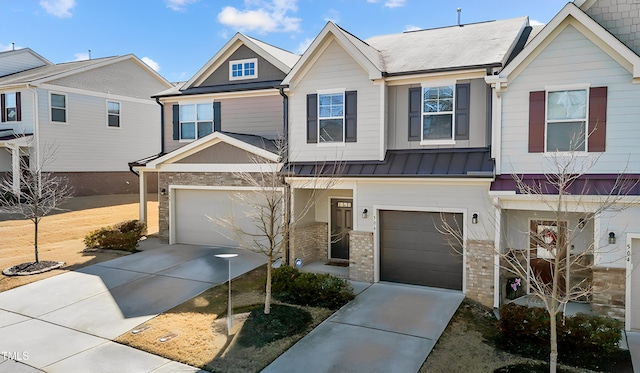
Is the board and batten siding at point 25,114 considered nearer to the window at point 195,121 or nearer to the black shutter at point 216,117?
the window at point 195,121

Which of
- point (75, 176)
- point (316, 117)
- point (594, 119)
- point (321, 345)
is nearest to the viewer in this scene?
point (321, 345)

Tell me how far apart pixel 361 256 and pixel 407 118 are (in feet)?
14.3

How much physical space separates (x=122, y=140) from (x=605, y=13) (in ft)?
87.5

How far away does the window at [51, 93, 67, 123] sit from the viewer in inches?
976

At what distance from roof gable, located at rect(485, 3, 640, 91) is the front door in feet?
21.5

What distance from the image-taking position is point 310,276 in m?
11.8

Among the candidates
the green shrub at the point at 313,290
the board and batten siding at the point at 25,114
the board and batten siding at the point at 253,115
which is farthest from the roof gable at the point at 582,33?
the board and batten siding at the point at 25,114

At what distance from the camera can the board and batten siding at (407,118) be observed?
12172 mm

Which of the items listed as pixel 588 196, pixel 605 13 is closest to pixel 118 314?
pixel 588 196

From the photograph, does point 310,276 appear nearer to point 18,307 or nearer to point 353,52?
point 353,52

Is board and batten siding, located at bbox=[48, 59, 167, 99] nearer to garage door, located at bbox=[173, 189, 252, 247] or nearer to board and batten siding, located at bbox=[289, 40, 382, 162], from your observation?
garage door, located at bbox=[173, 189, 252, 247]

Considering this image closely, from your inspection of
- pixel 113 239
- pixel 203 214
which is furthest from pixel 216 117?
pixel 113 239

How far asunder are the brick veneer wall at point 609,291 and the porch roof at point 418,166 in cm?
328

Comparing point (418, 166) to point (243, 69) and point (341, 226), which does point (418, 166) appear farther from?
point (243, 69)
